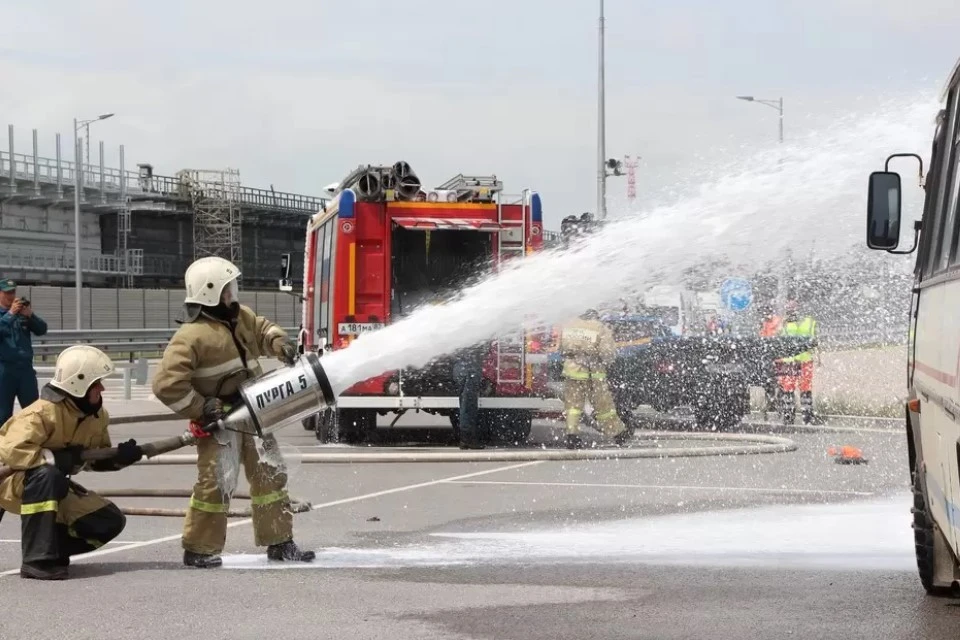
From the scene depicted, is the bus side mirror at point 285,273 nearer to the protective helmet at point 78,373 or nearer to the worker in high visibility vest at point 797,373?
the worker in high visibility vest at point 797,373

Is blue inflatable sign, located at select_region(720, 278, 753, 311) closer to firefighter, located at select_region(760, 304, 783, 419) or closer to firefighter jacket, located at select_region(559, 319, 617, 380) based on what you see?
firefighter, located at select_region(760, 304, 783, 419)

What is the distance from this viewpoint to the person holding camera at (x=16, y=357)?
43.1 feet

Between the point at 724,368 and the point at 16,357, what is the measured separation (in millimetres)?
8177

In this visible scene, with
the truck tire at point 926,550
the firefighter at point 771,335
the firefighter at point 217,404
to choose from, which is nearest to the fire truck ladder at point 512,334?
the firefighter at point 771,335

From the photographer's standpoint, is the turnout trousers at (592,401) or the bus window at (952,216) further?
the turnout trousers at (592,401)

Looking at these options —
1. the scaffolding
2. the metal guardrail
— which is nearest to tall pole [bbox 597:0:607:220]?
the metal guardrail

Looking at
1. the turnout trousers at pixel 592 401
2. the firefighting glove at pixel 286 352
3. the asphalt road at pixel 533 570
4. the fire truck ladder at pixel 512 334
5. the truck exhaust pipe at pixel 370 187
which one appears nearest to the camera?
the asphalt road at pixel 533 570

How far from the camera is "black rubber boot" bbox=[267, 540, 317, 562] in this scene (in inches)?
283

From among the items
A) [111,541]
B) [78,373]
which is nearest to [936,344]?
[78,373]

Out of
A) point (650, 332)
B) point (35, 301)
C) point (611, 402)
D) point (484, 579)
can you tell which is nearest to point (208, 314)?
point (484, 579)

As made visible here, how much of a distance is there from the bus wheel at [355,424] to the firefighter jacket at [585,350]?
7.33 ft

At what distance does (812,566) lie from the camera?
6875 millimetres

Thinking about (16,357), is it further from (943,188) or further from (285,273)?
(943,188)

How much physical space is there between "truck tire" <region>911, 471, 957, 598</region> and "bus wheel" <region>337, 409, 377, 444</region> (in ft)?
30.1
